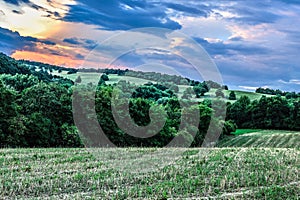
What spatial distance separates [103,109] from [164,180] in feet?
140

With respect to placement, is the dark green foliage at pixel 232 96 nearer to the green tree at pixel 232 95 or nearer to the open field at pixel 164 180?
the green tree at pixel 232 95

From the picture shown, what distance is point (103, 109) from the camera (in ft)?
191

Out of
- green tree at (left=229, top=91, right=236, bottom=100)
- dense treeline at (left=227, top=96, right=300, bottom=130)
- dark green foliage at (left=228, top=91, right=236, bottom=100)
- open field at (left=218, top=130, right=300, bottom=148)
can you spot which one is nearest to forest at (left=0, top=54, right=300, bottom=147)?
dense treeline at (left=227, top=96, right=300, bottom=130)

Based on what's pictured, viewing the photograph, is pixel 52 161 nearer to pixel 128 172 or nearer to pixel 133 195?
pixel 128 172

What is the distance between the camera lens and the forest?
4919 centimetres

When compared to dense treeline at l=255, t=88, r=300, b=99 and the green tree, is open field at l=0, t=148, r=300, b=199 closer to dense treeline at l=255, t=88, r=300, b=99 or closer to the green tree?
the green tree

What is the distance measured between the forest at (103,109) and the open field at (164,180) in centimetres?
2329

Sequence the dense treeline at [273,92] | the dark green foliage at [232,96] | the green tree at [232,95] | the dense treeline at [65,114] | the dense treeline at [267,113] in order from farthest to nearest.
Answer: the dense treeline at [273,92] → the green tree at [232,95] → the dark green foliage at [232,96] → the dense treeline at [267,113] → the dense treeline at [65,114]

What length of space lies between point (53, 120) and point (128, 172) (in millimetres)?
38568

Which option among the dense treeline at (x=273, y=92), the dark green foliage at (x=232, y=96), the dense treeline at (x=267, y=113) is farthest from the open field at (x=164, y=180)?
the dense treeline at (x=273, y=92)

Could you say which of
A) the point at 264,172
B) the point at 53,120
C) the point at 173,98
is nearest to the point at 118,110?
the point at 53,120

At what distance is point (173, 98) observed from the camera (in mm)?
75875

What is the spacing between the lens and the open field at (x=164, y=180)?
13570mm

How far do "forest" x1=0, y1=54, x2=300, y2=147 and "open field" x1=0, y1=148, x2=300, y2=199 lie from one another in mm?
23292
